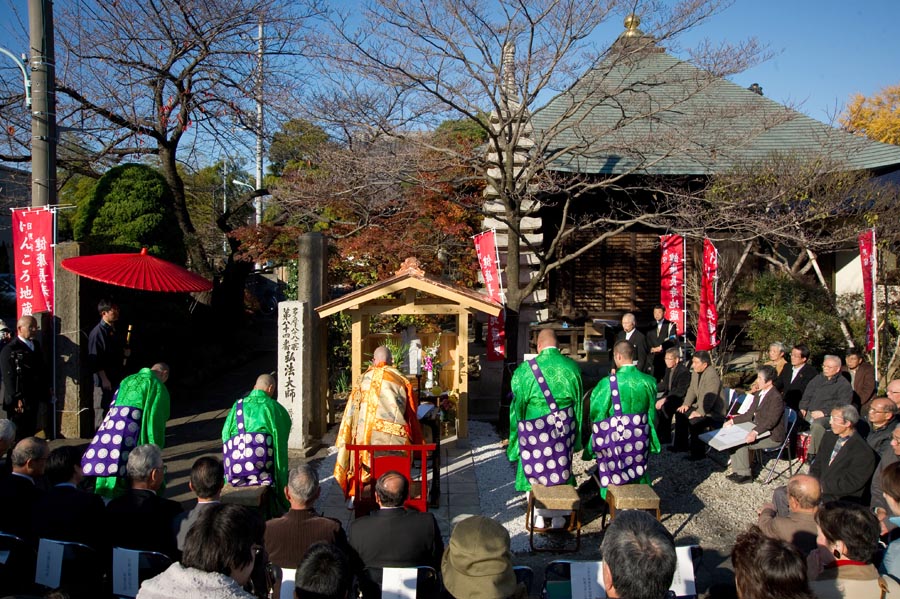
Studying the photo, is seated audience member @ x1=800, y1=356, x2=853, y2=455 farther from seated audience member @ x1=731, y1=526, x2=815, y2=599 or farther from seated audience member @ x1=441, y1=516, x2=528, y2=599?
seated audience member @ x1=441, y1=516, x2=528, y2=599

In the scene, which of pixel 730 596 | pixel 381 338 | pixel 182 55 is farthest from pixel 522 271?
pixel 730 596

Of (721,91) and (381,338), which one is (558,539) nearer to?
(381,338)

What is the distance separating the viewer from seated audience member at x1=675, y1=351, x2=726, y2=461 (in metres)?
8.55

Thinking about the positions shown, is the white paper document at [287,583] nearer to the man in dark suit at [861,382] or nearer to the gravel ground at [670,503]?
the gravel ground at [670,503]

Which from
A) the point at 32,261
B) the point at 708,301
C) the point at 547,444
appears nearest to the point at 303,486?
the point at 547,444

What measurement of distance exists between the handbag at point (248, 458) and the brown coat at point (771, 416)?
16.8 ft

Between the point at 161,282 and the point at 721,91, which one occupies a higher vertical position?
the point at 721,91

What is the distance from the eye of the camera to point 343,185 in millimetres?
10102

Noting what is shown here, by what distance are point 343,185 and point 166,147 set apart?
17.2 ft

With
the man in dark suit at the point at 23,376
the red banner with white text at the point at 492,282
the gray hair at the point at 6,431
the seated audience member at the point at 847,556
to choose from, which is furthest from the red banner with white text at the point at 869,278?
the man in dark suit at the point at 23,376

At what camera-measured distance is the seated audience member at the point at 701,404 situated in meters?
8.55

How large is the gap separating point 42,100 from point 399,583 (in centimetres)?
784

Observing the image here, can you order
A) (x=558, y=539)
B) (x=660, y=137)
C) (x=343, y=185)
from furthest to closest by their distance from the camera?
(x=343, y=185)
(x=660, y=137)
(x=558, y=539)

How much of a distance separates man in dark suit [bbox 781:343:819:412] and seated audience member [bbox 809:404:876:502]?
9.43ft
